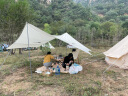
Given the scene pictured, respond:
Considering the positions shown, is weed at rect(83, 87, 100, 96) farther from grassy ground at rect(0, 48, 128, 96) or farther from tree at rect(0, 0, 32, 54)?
tree at rect(0, 0, 32, 54)

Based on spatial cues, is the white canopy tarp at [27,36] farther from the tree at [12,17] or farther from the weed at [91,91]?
the tree at [12,17]

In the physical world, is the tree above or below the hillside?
below

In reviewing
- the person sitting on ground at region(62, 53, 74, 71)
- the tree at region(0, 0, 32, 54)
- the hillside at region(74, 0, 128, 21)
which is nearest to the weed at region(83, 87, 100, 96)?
the person sitting on ground at region(62, 53, 74, 71)

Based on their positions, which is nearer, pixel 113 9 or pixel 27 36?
pixel 27 36

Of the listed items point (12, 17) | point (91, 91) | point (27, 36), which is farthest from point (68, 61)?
point (12, 17)

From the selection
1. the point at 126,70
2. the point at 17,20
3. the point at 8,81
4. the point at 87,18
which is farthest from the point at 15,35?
the point at 87,18

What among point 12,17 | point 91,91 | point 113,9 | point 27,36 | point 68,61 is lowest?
point 91,91

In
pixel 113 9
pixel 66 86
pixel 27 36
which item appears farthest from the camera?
pixel 113 9

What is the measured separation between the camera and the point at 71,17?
31453 mm

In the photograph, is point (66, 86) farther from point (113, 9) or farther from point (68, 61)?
point (113, 9)

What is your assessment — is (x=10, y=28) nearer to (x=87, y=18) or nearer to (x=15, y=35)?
(x=15, y=35)

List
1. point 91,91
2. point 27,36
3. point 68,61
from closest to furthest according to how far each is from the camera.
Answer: point 91,91 → point 27,36 → point 68,61

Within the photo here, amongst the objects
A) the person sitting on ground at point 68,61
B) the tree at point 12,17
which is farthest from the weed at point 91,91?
the tree at point 12,17

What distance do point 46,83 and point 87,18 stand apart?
31.4 m
